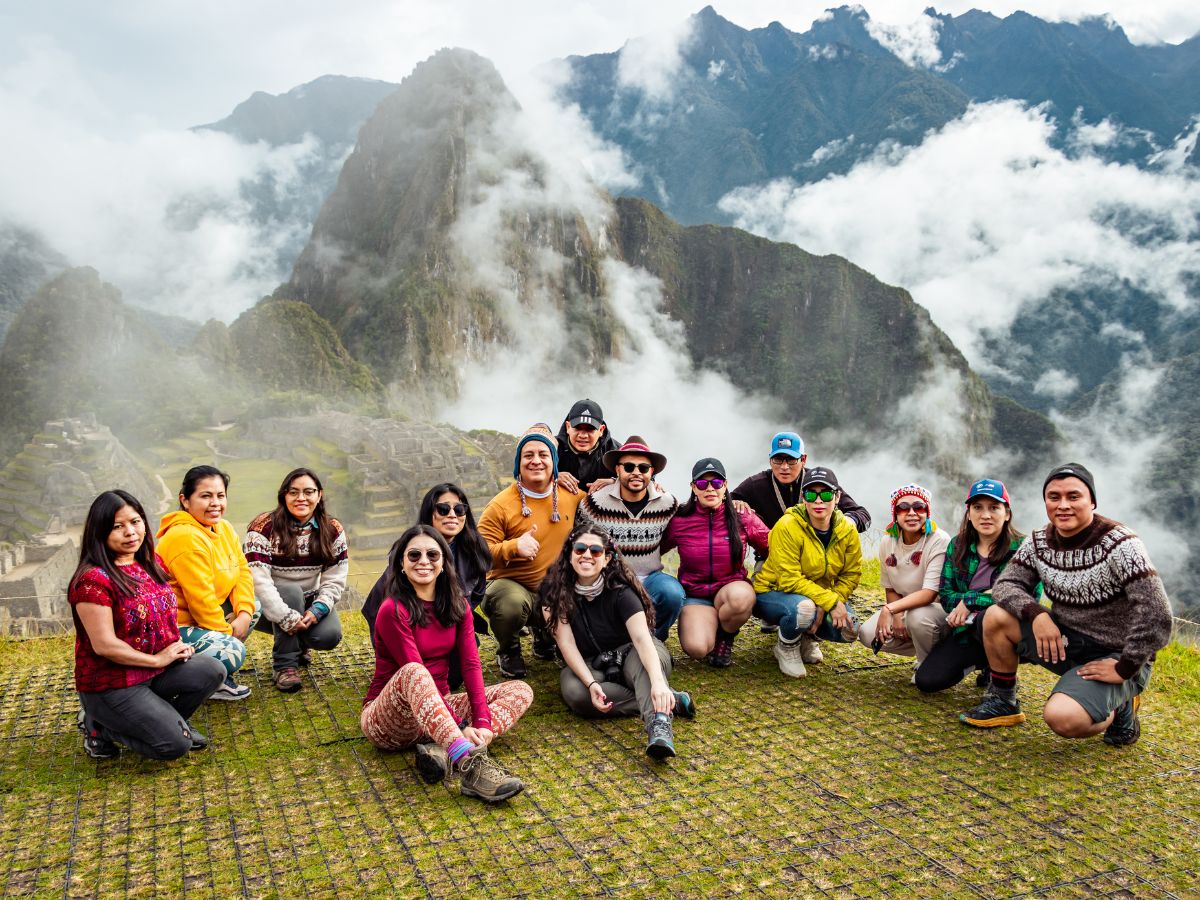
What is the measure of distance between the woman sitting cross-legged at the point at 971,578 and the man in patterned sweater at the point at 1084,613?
9.8 inches

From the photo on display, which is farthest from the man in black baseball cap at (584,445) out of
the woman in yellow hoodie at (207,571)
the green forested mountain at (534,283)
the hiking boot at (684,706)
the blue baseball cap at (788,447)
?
the green forested mountain at (534,283)

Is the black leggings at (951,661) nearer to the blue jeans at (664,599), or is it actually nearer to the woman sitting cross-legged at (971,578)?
the woman sitting cross-legged at (971,578)

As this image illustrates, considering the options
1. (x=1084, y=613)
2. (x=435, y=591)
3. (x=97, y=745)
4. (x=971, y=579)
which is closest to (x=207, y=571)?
(x=97, y=745)

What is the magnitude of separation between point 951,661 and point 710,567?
4.21 ft

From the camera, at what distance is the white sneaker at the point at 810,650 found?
4.87 metres

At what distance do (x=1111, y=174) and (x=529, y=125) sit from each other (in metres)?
93.7

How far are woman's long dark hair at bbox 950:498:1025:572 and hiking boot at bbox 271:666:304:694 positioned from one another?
3353 millimetres

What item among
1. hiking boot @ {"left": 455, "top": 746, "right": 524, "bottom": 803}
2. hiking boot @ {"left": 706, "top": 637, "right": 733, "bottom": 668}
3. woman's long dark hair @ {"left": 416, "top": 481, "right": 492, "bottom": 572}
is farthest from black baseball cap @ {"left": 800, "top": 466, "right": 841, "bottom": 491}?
hiking boot @ {"left": 455, "top": 746, "right": 524, "bottom": 803}

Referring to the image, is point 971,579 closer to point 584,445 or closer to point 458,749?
point 584,445

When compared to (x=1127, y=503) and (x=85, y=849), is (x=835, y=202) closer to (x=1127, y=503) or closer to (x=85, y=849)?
(x=1127, y=503)

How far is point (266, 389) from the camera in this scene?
2473 inches

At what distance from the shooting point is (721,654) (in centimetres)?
480

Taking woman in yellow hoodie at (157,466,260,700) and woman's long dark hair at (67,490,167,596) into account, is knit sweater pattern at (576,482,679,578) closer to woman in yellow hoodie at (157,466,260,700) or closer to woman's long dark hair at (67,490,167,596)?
woman in yellow hoodie at (157,466,260,700)

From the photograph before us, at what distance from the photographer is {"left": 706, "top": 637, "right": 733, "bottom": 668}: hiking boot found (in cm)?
479
